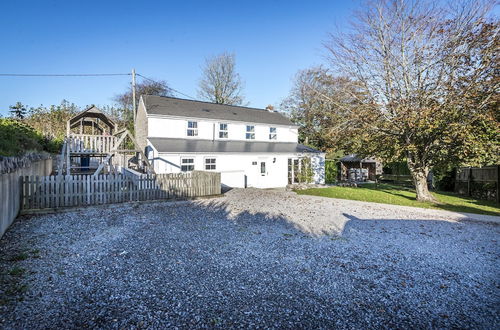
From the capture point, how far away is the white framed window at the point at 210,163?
64.8 ft

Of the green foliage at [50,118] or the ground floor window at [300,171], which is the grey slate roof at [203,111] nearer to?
the ground floor window at [300,171]

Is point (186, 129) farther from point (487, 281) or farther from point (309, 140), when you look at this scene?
point (309, 140)

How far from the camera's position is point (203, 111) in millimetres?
23078

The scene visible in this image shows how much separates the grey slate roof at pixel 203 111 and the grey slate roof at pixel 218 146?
6.84 ft

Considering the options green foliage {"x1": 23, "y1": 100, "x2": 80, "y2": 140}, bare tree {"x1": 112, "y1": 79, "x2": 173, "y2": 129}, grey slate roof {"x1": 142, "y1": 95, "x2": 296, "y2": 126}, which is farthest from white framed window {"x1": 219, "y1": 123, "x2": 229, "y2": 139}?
bare tree {"x1": 112, "y1": 79, "x2": 173, "y2": 129}

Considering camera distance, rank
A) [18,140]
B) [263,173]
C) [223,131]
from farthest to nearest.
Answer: [223,131]
[263,173]
[18,140]

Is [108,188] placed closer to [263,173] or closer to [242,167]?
[242,167]

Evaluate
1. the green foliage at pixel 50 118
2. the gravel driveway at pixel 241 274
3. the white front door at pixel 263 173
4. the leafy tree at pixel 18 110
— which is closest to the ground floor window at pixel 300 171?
the white front door at pixel 263 173

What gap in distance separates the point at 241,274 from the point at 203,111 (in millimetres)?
19660

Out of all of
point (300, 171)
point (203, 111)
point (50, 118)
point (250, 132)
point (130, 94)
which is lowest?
point (300, 171)

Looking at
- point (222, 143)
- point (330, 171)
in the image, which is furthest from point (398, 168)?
point (222, 143)

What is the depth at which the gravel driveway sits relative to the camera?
3.71m

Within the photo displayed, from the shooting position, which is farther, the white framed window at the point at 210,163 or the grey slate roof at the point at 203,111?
the grey slate roof at the point at 203,111

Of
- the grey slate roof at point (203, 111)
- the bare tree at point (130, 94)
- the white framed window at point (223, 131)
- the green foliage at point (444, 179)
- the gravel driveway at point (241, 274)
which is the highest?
the bare tree at point (130, 94)
